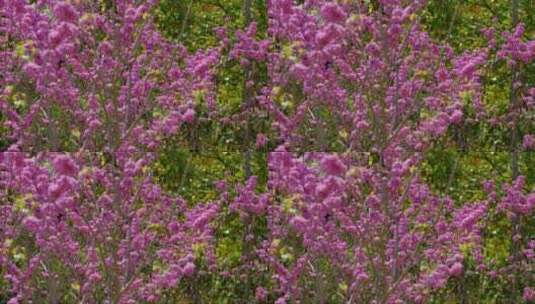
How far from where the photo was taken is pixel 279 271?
715 centimetres

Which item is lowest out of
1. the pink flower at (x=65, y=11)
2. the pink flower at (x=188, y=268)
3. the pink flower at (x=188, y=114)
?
the pink flower at (x=188, y=268)

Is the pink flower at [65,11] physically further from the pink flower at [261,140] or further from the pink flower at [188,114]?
the pink flower at [261,140]

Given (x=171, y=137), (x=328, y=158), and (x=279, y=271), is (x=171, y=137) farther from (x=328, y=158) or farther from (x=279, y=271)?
(x=328, y=158)

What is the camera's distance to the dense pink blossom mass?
21.5ft

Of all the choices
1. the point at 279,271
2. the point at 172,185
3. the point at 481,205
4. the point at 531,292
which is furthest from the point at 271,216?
the point at 531,292

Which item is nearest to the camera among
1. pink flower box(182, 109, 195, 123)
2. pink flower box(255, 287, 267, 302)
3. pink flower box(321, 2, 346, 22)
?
pink flower box(321, 2, 346, 22)

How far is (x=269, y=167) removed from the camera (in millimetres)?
7547

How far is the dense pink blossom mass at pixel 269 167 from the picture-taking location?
21.5ft

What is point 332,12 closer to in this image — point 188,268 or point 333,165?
point 333,165

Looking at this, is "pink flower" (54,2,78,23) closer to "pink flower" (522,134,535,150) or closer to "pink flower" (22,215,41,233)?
"pink flower" (22,215,41,233)

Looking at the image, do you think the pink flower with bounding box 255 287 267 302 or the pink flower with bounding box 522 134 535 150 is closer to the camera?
the pink flower with bounding box 255 287 267 302

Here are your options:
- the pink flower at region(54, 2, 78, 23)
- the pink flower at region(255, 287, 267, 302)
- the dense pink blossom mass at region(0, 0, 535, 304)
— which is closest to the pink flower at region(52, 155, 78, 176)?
the dense pink blossom mass at region(0, 0, 535, 304)

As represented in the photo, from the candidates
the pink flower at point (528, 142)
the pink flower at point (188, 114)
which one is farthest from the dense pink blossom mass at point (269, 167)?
the pink flower at point (528, 142)

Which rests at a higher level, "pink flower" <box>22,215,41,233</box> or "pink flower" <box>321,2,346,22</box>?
"pink flower" <box>321,2,346,22</box>
